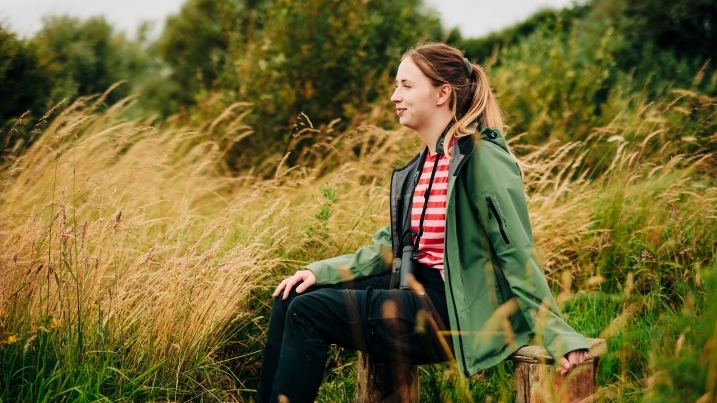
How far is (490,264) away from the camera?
94.3 inches

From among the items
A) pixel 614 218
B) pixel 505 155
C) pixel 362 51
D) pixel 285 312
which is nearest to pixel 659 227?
pixel 614 218

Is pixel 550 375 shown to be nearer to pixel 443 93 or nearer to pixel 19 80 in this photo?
pixel 443 93

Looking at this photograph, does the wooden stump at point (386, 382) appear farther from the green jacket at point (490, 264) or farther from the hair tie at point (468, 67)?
the hair tie at point (468, 67)

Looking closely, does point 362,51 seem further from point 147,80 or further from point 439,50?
point 147,80

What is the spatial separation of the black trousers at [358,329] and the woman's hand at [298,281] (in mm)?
197

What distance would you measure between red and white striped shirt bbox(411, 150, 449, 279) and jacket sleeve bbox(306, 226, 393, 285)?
0.74 feet

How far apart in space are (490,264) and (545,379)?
1.50 feet

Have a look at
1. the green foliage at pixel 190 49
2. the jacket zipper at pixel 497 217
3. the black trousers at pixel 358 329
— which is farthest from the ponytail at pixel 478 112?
the green foliage at pixel 190 49

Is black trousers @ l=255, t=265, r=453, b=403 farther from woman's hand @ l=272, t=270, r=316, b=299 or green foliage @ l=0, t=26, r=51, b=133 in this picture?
green foliage @ l=0, t=26, r=51, b=133

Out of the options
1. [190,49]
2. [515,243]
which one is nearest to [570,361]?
[515,243]

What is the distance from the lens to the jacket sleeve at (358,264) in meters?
2.75

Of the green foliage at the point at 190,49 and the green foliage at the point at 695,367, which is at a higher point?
the green foliage at the point at 190,49

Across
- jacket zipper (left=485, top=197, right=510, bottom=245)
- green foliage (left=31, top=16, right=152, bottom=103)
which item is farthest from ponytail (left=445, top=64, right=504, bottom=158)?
green foliage (left=31, top=16, right=152, bottom=103)

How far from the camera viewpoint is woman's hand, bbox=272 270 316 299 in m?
2.66
